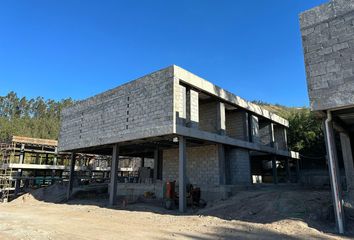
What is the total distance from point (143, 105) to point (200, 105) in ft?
18.8

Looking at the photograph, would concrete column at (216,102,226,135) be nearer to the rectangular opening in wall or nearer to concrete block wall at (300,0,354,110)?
the rectangular opening in wall

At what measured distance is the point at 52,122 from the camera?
67062 mm

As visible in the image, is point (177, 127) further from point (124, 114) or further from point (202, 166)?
point (202, 166)

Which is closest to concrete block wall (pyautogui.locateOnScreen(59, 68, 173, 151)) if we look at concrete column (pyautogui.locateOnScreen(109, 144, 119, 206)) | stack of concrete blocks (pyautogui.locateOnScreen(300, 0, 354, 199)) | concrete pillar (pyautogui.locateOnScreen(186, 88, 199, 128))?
concrete column (pyautogui.locateOnScreen(109, 144, 119, 206))

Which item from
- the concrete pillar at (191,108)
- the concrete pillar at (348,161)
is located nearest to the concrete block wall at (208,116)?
the concrete pillar at (191,108)

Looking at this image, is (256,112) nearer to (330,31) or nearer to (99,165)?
(330,31)

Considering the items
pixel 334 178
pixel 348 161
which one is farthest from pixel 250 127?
pixel 334 178

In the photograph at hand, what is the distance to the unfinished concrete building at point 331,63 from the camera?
9.41 m

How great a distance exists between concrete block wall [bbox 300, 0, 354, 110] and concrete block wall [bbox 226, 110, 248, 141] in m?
12.3

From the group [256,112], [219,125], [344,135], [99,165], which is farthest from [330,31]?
[99,165]

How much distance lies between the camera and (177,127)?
1516 cm

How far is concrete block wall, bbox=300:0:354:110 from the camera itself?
9438 millimetres

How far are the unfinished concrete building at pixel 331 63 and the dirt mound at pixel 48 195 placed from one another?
23.9m

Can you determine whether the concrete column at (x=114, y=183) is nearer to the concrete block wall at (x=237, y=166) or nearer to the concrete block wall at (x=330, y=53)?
the concrete block wall at (x=237, y=166)
